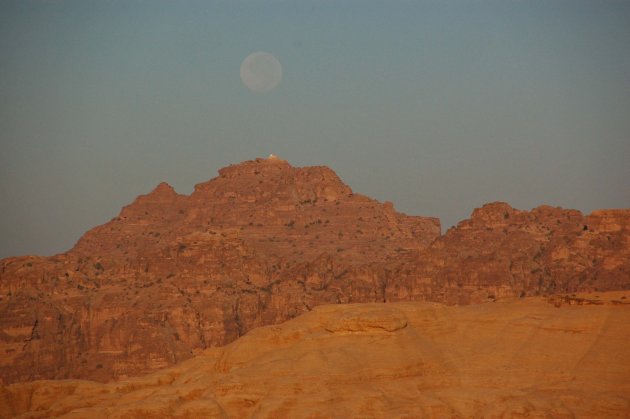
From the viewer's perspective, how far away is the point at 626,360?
3346 inches

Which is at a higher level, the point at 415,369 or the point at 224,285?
the point at 224,285

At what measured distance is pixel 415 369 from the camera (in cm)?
8694

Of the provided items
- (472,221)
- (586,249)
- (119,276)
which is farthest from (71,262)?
(586,249)

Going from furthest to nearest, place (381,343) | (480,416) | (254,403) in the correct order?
(381,343), (254,403), (480,416)

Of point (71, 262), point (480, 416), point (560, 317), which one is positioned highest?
point (71, 262)

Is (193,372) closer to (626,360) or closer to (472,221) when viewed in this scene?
(626,360)

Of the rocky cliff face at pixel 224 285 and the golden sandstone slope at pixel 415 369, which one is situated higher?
the rocky cliff face at pixel 224 285

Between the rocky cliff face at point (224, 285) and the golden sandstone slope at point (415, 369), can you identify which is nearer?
the golden sandstone slope at point (415, 369)

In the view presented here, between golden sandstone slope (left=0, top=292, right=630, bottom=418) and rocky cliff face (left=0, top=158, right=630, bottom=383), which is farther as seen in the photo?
rocky cliff face (left=0, top=158, right=630, bottom=383)

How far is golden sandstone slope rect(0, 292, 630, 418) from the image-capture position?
80.3m

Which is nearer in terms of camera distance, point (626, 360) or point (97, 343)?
point (626, 360)

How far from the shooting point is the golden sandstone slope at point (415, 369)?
8031 centimetres

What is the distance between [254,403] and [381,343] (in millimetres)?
10776

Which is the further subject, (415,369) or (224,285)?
(224,285)
